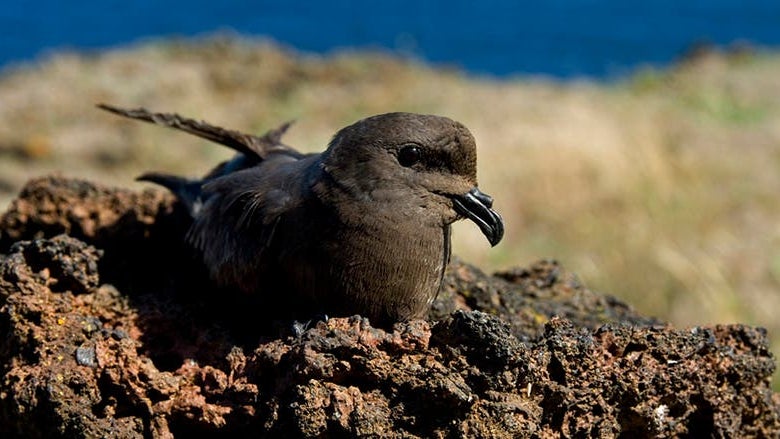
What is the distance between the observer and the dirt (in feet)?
13.0

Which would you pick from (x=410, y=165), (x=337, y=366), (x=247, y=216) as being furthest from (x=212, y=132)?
(x=337, y=366)

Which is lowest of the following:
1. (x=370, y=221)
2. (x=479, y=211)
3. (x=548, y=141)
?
(x=370, y=221)

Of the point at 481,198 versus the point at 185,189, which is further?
the point at 185,189

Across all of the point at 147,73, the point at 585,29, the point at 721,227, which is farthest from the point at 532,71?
the point at 721,227

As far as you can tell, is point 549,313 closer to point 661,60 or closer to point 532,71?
point 532,71

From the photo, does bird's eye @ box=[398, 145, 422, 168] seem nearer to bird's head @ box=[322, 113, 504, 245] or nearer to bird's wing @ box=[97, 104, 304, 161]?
bird's head @ box=[322, 113, 504, 245]

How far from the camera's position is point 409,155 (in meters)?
4.48

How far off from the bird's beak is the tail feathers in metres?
1.40

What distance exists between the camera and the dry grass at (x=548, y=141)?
396 inches

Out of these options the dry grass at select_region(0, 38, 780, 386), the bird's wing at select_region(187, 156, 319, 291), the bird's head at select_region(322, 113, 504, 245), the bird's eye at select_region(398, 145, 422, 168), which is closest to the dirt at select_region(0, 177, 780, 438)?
the bird's wing at select_region(187, 156, 319, 291)

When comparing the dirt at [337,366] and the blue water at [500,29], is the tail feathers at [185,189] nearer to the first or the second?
the dirt at [337,366]

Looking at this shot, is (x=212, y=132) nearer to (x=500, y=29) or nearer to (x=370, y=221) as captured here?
(x=370, y=221)

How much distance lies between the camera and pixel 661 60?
838 inches

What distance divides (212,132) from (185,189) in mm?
505
